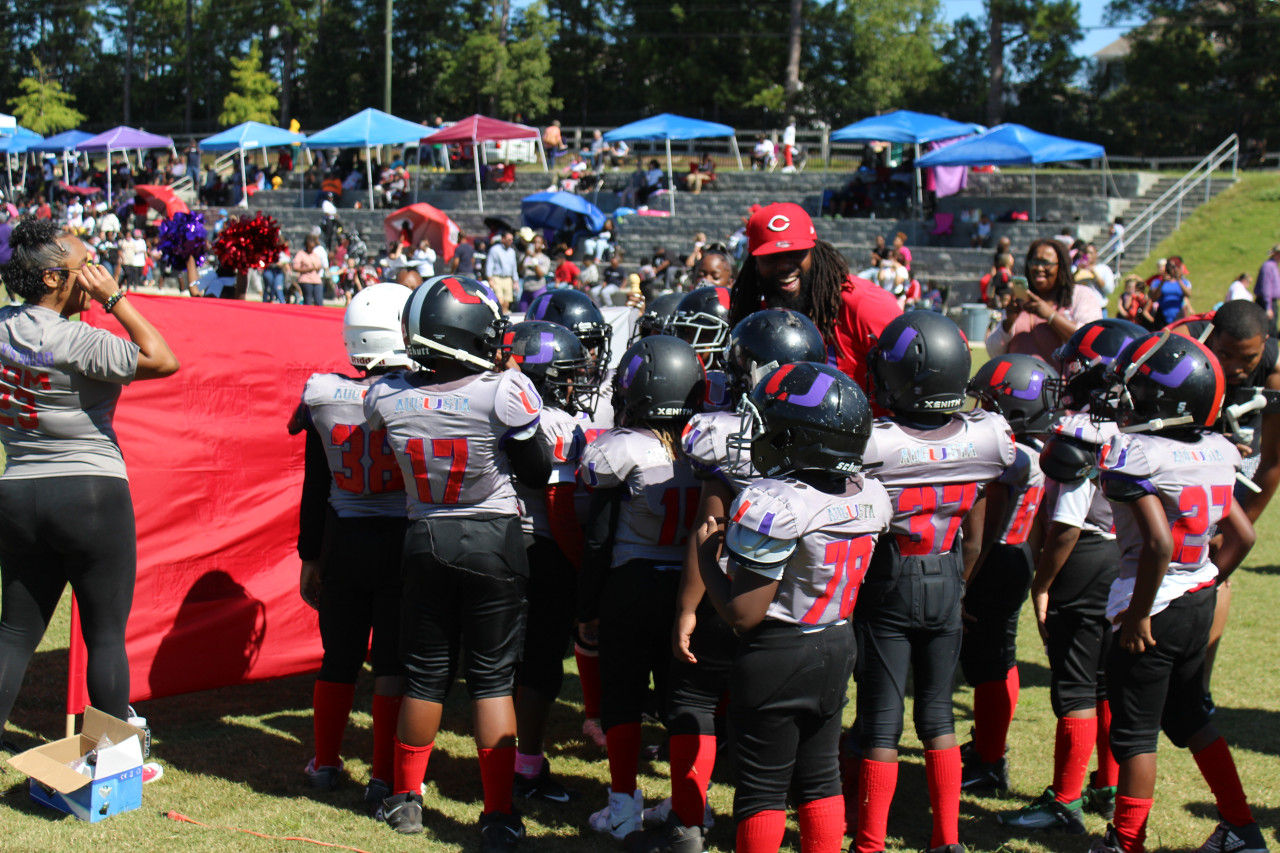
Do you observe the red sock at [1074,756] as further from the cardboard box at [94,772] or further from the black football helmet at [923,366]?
the cardboard box at [94,772]

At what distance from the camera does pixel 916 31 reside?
43375mm

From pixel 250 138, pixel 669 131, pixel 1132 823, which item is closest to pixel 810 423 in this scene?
pixel 1132 823

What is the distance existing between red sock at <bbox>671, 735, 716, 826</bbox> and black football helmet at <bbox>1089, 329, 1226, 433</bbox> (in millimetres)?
1820

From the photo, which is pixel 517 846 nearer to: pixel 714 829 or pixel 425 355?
pixel 714 829

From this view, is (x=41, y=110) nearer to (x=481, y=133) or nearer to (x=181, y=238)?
(x=481, y=133)

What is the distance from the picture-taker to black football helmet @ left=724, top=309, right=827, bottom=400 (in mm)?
4051

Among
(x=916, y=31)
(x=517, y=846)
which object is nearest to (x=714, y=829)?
(x=517, y=846)

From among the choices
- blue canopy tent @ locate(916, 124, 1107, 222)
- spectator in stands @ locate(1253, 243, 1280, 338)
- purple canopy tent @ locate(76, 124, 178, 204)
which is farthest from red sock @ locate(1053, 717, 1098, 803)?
purple canopy tent @ locate(76, 124, 178, 204)

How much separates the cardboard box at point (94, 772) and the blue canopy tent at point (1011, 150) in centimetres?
2189

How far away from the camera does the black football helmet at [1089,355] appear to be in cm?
459

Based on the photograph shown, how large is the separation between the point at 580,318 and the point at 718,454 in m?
2.06

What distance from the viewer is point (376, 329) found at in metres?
4.46

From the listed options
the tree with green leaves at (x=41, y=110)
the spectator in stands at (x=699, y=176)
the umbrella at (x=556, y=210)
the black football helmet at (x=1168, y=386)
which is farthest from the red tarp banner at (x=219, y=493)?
the tree with green leaves at (x=41, y=110)

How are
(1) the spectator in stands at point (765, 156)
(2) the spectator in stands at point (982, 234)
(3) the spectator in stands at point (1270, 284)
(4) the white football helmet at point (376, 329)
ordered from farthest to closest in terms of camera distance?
(1) the spectator in stands at point (765, 156)
(2) the spectator in stands at point (982, 234)
(3) the spectator in stands at point (1270, 284)
(4) the white football helmet at point (376, 329)
